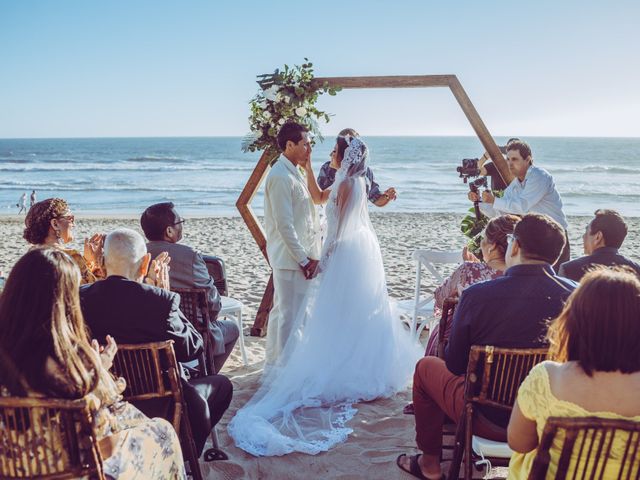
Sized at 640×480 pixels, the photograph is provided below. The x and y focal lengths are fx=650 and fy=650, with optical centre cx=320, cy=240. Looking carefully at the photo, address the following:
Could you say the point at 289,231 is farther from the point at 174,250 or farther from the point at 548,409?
the point at 548,409

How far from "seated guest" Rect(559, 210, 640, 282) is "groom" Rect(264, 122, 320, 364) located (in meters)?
1.91

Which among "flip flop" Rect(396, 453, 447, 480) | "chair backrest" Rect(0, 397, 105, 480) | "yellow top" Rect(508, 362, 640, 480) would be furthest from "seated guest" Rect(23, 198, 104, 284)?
"yellow top" Rect(508, 362, 640, 480)

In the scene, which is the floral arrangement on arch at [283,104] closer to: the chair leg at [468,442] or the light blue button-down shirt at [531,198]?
the light blue button-down shirt at [531,198]

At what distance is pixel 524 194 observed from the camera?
18.3 ft

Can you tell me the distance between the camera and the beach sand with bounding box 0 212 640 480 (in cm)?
361

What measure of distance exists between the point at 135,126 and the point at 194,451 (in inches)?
3383

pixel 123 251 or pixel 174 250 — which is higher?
pixel 123 251

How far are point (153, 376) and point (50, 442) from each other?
2.84 ft

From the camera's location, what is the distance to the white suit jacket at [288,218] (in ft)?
16.3

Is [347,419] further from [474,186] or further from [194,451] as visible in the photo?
[474,186]

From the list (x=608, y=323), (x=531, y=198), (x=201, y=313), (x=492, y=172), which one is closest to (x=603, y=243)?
(x=531, y=198)

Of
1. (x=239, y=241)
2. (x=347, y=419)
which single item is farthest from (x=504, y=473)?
(x=239, y=241)

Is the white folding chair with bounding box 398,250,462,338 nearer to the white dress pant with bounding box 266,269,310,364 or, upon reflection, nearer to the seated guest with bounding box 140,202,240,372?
the white dress pant with bounding box 266,269,310,364

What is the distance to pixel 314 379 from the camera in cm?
459
